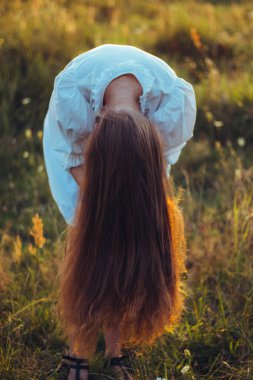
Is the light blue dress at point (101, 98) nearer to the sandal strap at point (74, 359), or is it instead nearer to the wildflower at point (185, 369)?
the sandal strap at point (74, 359)

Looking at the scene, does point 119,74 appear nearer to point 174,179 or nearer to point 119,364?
point 119,364

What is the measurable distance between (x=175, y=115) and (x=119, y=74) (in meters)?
0.25

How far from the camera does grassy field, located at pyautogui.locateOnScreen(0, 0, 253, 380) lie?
7.99 ft

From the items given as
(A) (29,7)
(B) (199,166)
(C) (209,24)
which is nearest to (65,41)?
(A) (29,7)

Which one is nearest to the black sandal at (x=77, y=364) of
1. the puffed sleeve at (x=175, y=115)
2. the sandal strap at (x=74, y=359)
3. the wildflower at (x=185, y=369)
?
the sandal strap at (x=74, y=359)

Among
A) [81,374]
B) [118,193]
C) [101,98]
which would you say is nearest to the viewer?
[118,193]

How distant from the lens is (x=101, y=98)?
205 centimetres

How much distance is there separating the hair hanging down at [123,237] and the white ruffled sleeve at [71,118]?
265 millimetres

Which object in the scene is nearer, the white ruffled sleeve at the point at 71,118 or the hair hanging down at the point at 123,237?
the hair hanging down at the point at 123,237

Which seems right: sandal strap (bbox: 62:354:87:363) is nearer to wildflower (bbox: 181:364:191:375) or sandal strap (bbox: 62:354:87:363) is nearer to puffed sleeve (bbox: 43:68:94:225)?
wildflower (bbox: 181:364:191:375)

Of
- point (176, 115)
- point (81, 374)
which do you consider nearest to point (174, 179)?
point (176, 115)

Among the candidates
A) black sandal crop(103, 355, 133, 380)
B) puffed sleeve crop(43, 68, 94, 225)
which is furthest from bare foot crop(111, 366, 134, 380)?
puffed sleeve crop(43, 68, 94, 225)

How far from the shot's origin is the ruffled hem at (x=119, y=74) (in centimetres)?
205

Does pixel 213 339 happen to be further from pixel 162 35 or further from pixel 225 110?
pixel 162 35
